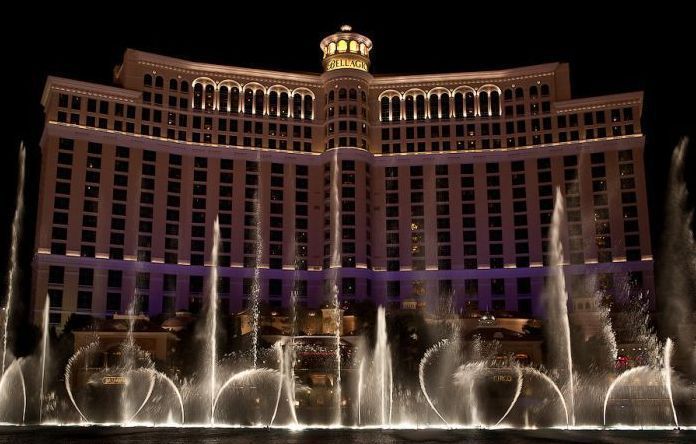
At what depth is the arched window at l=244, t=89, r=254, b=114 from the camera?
334ft

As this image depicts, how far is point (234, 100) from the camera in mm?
101812

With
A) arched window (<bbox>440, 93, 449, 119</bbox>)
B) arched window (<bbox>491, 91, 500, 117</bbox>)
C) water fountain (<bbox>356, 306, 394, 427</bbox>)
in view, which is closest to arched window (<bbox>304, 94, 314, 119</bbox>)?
arched window (<bbox>440, 93, 449, 119</bbox>)

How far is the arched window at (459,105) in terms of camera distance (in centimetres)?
10300

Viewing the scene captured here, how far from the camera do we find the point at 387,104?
104250 millimetres

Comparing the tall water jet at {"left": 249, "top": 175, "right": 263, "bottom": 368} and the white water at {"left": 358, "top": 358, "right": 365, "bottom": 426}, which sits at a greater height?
the tall water jet at {"left": 249, "top": 175, "right": 263, "bottom": 368}

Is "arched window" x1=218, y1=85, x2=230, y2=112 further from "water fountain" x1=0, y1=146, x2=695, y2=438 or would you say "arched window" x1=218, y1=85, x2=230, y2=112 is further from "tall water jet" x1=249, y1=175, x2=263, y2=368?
"water fountain" x1=0, y1=146, x2=695, y2=438

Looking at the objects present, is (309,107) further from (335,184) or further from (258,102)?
(335,184)

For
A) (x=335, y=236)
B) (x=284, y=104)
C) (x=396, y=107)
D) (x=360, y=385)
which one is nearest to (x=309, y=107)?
(x=284, y=104)

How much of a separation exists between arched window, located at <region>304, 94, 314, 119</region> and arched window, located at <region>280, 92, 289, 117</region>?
263cm

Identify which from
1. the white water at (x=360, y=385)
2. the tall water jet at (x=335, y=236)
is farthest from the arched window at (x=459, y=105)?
the white water at (x=360, y=385)

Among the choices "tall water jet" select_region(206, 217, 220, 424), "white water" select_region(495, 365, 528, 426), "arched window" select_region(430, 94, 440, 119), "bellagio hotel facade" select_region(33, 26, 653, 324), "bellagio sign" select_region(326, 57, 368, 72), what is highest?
"bellagio sign" select_region(326, 57, 368, 72)

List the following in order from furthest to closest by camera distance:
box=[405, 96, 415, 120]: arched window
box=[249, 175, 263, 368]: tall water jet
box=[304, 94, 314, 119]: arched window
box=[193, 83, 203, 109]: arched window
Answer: box=[405, 96, 415, 120]: arched window
box=[304, 94, 314, 119]: arched window
box=[193, 83, 203, 109]: arched window
box=[249, 175, 263, 368]: tall water jet

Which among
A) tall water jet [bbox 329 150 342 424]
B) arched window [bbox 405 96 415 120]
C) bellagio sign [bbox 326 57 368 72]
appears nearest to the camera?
tall water jet [bbox 329 150 342 424]

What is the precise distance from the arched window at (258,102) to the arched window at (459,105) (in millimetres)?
25778
